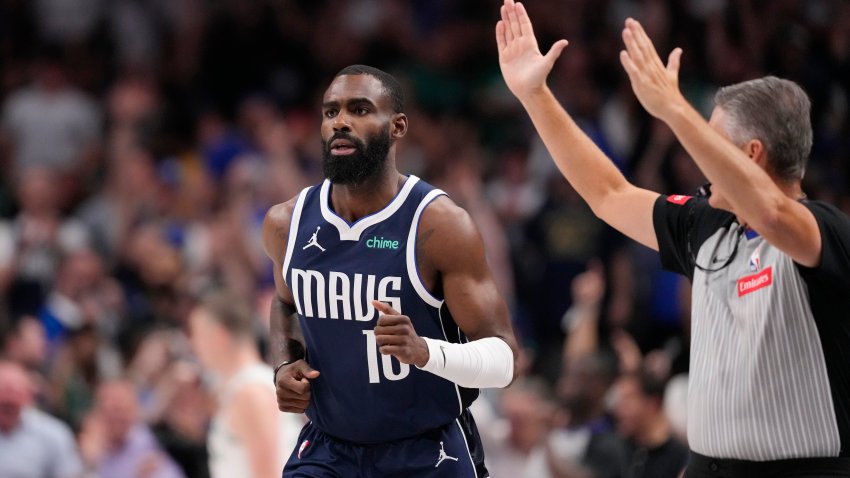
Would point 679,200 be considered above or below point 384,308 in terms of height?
above

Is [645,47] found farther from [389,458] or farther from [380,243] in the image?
[389,458]

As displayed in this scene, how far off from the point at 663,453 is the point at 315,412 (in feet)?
10.6

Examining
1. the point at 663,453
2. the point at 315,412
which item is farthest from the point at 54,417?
the point at 315,412

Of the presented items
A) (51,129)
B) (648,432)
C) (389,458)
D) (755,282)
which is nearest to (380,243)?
(389,458)

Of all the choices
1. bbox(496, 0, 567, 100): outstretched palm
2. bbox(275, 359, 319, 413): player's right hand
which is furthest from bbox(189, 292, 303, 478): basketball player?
bbox(496, 0, 567, 100): outstretched palm

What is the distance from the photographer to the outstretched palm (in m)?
5.09

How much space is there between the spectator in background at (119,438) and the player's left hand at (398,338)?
16.3 ft

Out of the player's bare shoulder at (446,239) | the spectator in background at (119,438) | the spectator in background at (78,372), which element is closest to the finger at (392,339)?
the player's bare shoulder at (446,239)

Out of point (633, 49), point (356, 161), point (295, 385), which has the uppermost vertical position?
point (633, 49)

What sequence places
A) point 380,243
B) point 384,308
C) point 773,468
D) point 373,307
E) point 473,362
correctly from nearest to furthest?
point 773,468
point 384,308
point 473,362
point 373,307
point 380,243

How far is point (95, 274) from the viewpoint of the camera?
1164 centimetres

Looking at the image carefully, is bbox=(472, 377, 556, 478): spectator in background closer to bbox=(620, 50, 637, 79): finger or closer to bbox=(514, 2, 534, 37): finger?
bbox=(514, 2, 534, 37): finger

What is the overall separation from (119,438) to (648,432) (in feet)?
12.3

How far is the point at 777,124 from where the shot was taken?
14.9ft
